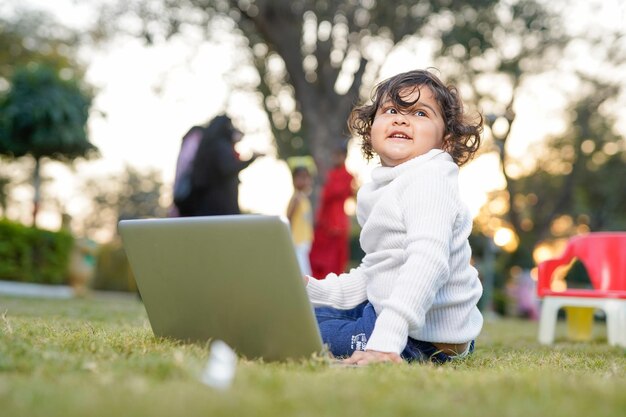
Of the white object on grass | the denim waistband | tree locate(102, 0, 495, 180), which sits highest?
tree locate(102, 0, 495, 180)

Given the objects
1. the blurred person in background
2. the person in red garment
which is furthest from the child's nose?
the person in red garment

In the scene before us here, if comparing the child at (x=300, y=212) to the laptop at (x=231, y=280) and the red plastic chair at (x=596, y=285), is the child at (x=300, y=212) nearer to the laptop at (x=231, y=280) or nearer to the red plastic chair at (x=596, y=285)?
the red plastic chair at (x=596, y=285)

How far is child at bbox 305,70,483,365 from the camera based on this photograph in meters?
2.96

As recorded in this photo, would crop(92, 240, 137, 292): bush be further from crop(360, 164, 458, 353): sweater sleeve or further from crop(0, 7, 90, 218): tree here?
crop(360, 164, 458, 353): sweater sleeve

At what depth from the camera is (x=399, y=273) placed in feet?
10.3

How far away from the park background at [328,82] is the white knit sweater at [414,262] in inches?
197

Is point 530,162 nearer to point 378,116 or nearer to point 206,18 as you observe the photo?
point 206,18

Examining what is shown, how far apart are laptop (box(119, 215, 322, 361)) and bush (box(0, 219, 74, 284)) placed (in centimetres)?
1218

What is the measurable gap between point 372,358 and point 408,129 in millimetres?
1042

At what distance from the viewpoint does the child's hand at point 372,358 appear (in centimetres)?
282

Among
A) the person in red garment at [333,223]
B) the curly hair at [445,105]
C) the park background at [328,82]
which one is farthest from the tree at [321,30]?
the curly hair at [445,105]

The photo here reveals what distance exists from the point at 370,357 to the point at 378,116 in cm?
114

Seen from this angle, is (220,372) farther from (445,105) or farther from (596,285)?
(596,285)

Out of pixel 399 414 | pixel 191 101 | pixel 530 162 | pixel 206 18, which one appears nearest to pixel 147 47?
pixel 206 18
